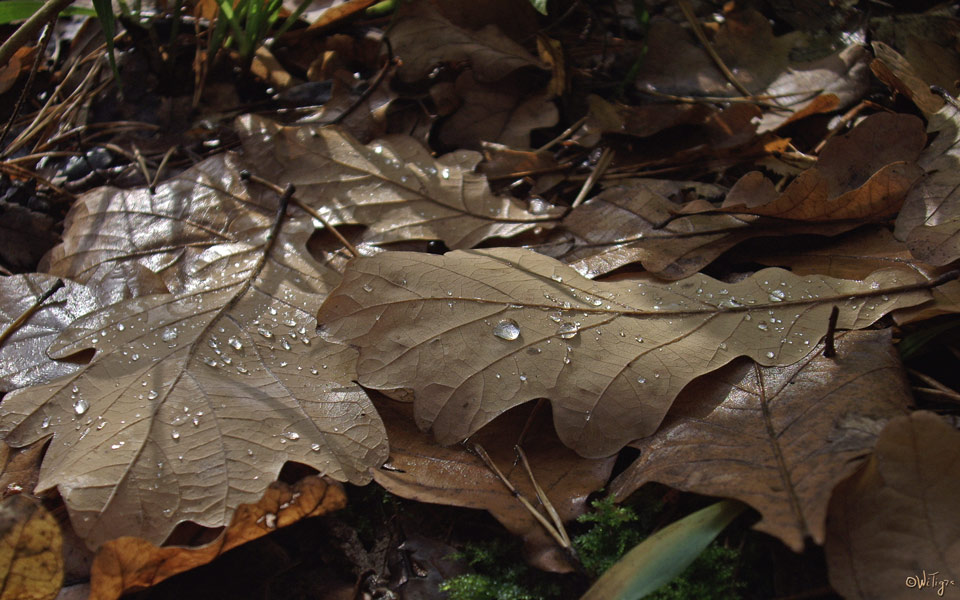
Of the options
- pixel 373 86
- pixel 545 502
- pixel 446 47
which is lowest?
pixel 545 502

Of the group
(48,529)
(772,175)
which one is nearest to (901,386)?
(772,175)

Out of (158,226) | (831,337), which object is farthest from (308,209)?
(831,337)

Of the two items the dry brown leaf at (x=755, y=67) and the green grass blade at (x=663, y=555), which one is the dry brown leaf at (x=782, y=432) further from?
the dry brown leaf at (x=755, y=67)

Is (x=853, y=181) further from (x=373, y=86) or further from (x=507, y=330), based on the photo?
(x=373, y=86)

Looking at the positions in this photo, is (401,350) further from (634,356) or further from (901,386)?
(901,386)

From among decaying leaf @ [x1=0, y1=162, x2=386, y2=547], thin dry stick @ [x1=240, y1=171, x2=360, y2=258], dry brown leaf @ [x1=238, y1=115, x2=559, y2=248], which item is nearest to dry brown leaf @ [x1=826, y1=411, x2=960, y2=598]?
decaying leaf @ [x1=0, y1=162, x2=386, y2=547]
